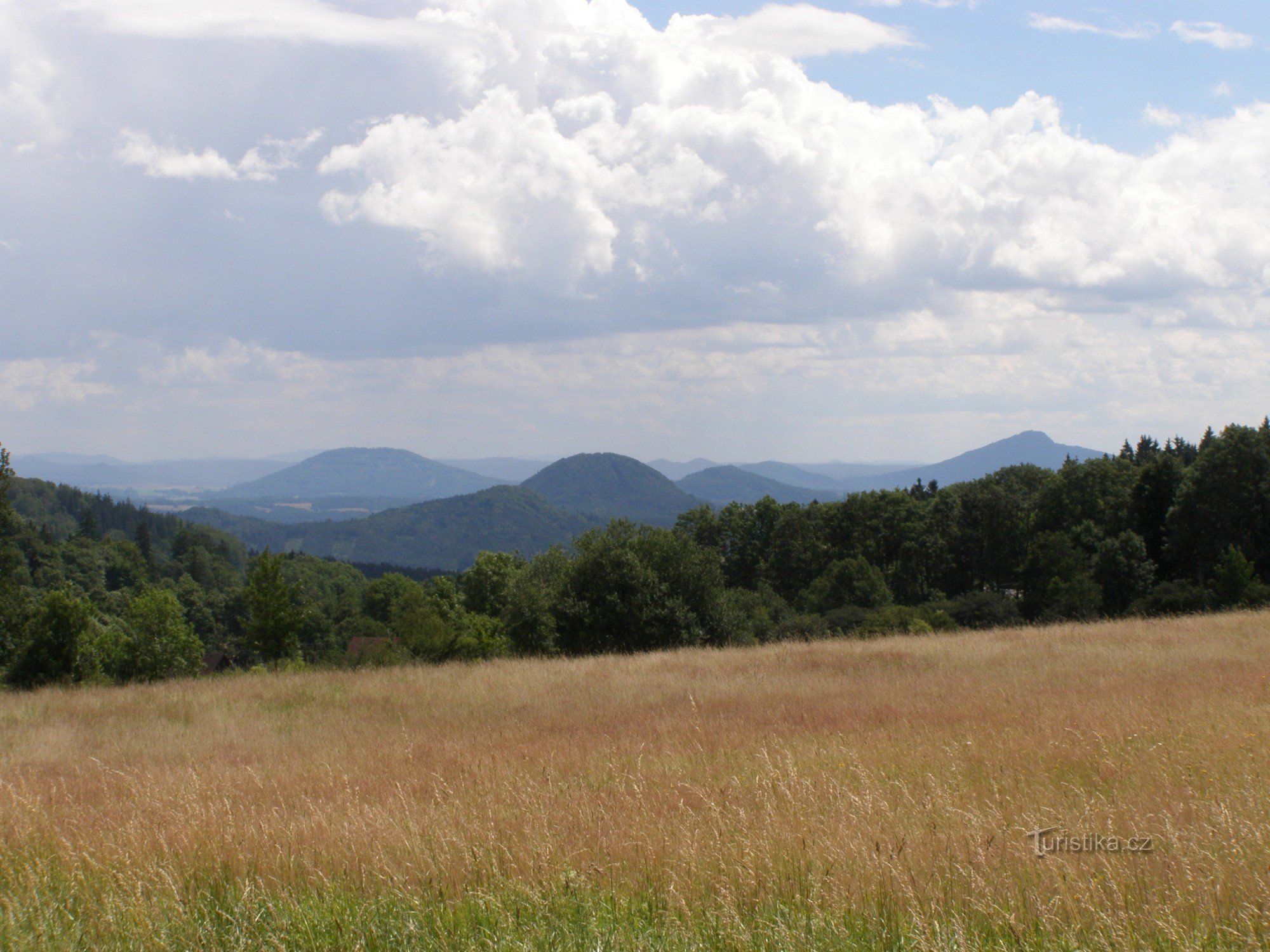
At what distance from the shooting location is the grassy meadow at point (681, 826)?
13.8ft

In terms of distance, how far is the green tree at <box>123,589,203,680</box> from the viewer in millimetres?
42156

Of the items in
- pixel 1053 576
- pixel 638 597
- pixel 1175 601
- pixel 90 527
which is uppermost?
pixel 638 597

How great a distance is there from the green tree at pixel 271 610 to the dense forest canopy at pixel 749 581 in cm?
8

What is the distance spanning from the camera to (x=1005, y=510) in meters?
86.9

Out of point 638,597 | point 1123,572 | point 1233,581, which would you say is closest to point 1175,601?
point 1233,581

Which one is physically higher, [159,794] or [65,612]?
[159,794]

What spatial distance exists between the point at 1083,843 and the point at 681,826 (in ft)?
8.04

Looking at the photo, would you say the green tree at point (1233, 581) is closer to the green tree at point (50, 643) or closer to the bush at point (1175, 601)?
the bush at point (1175, 601)

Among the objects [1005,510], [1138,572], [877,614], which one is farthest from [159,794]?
[1005,510]

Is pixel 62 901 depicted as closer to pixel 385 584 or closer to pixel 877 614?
pixel 877 614

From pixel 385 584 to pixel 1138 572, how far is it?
305 ft

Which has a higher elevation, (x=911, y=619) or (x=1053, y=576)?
(x=1053, y=576)

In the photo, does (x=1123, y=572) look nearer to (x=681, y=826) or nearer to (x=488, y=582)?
(x=488, y=582)

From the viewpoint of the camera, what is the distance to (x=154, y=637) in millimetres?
43344
